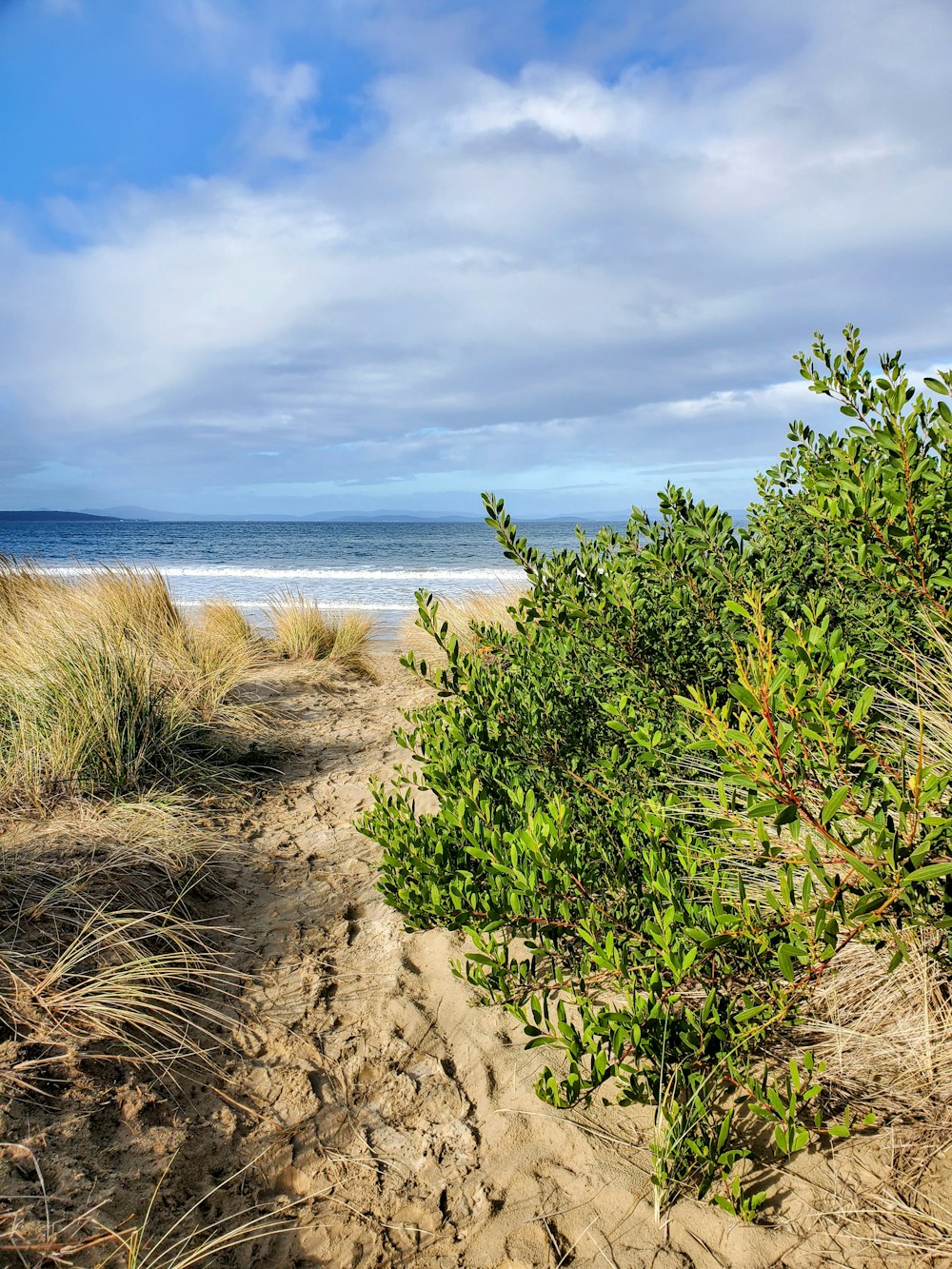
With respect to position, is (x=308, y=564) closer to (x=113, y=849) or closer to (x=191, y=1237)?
(x=113, y=849)

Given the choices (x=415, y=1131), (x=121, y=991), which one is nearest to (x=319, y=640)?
(x=121, y=991)

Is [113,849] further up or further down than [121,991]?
further up

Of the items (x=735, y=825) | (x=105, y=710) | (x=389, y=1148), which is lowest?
(x=389, y=1148)

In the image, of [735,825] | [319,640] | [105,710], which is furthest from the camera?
[319,640]

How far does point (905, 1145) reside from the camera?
6.28 ft

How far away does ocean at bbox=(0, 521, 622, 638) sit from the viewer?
55.8ft

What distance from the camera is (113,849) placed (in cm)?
335

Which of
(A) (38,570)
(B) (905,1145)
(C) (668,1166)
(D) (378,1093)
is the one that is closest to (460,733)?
(D) (378,1093)

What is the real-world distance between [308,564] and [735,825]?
3146cm

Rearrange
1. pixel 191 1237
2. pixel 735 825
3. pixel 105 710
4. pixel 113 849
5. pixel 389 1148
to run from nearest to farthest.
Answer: pixel 735 825 < pixel 191 1237 < pixel 389 1148 < pixel 113 849 < pixel 105 710

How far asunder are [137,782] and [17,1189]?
8.65 ft

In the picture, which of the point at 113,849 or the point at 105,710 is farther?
the point at 105,710

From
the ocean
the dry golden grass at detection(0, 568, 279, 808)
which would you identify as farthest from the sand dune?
the ocean

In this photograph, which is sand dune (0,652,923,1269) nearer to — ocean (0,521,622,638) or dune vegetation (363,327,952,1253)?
dune vegetation (363,327,952,1253)
